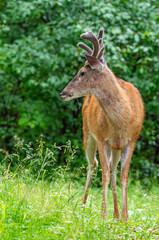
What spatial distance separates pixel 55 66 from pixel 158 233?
5.01m

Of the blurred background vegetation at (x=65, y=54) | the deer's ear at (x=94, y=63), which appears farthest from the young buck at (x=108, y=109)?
the blurred background vegetation at (x=65, y=54)

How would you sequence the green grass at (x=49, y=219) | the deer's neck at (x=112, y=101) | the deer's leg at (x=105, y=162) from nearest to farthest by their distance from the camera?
1. the green grass at (x=49, y=219)
2. the deer's neck at (x=112, y=101)
3. the deer's leg at (x=105, y=162)

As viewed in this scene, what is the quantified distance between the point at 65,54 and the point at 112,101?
11.4 ft

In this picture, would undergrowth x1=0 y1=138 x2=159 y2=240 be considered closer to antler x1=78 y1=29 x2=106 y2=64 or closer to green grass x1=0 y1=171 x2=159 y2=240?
green grass x1=0 y1=171 x2=159 y2=240

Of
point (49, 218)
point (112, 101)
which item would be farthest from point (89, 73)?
point (49, 218)

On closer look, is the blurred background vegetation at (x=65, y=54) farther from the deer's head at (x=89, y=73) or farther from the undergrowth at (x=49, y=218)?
the undergrowth at (x=49, y=218)

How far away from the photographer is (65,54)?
8844mm

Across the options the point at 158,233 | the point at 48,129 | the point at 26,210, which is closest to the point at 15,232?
the point at 26,210

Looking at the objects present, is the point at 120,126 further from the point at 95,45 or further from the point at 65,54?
the point at 65,54

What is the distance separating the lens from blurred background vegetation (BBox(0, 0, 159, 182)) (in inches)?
342

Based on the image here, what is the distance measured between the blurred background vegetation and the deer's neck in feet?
7.63

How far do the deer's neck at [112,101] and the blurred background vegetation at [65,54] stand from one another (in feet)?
7.63

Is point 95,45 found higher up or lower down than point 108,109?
higher up

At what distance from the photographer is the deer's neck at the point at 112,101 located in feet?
18.4
